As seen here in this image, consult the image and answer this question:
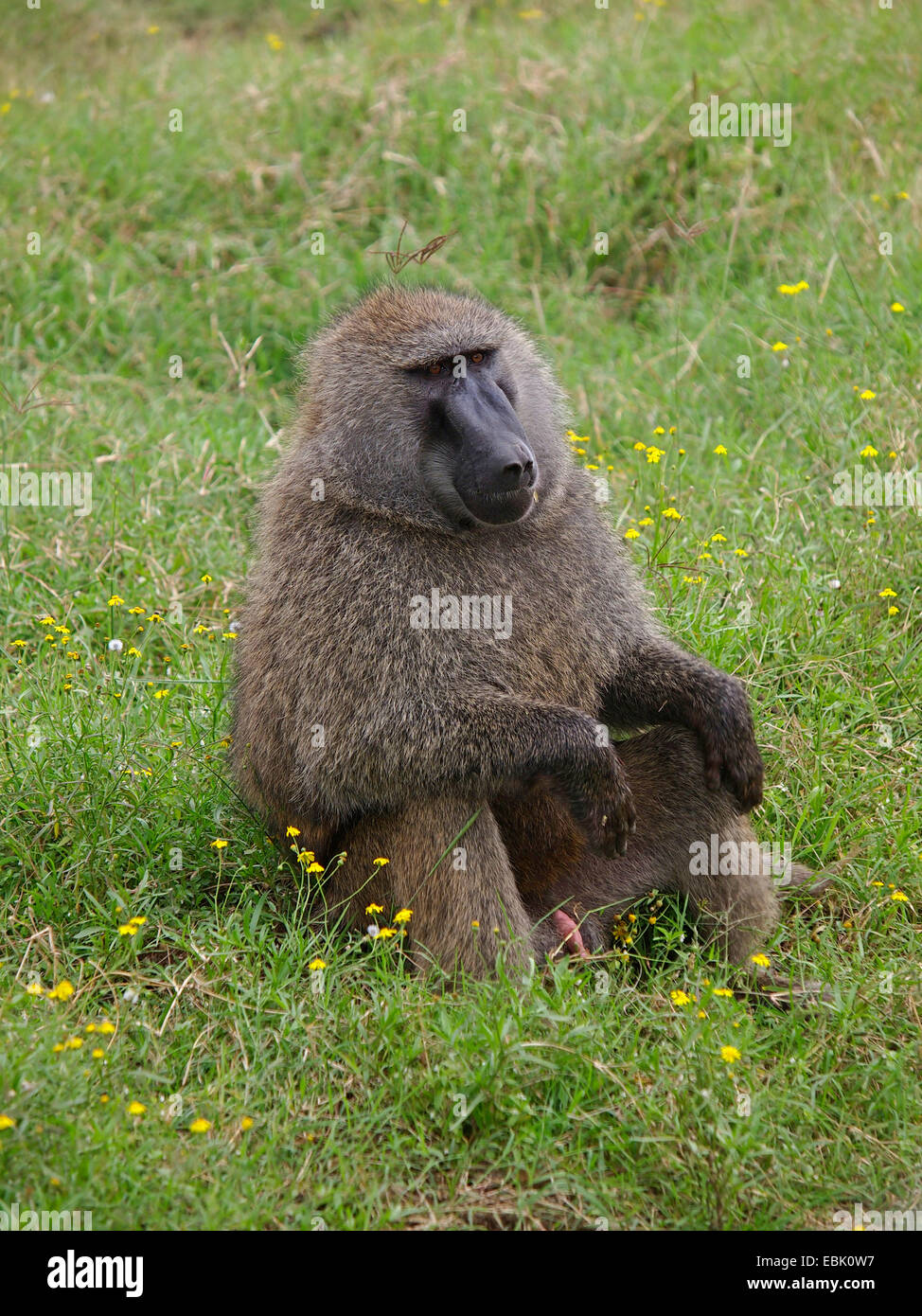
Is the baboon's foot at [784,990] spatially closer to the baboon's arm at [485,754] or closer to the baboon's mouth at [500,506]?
the baboon's arm at [485,754]

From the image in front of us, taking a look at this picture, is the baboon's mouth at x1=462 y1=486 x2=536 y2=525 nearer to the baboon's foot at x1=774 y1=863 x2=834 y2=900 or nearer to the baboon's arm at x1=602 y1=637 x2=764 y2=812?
the baboon's arm at x1=602 y1=637 x2=764 y2=812

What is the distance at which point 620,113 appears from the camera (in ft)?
21.5

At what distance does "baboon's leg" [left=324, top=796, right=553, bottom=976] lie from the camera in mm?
3086

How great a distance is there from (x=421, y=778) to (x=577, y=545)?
0.72 meters

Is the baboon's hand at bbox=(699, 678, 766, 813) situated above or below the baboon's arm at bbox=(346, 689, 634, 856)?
below

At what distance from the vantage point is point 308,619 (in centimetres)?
322

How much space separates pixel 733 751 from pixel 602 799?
38cm

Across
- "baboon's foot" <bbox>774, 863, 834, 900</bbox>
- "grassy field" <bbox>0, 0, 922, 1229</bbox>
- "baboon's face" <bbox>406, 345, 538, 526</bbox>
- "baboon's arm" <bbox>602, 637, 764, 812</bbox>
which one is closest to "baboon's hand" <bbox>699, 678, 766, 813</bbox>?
"baboon's arm" <bbox>602, 637, 764, 812</bbox>

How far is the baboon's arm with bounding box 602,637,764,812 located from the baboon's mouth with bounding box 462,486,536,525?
522mm

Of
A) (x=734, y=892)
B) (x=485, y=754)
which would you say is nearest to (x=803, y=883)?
(x=734, y=892)

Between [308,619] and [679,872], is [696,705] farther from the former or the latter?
[308,619]

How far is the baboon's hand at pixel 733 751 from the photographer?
3363 millimetres
